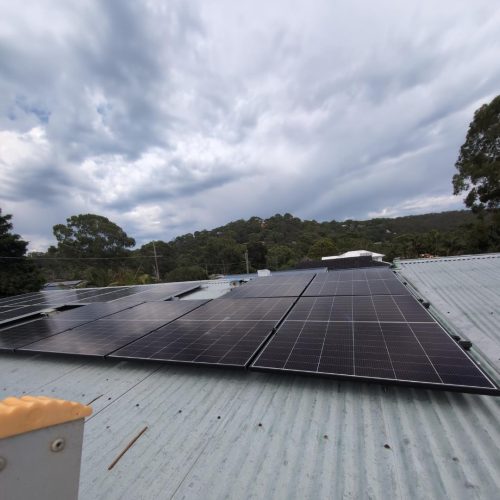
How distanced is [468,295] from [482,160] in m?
25.4

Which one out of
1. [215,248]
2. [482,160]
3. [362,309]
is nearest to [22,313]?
[362,309]

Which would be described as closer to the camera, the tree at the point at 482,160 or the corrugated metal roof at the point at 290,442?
the corrugated metal roof at the point at 290,442

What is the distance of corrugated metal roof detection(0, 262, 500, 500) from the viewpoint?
228 cm

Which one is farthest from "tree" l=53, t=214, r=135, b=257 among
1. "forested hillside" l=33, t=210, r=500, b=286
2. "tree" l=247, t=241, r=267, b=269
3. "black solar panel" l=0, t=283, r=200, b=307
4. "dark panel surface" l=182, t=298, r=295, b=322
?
"dark panel surface" l=182, t=298, r=295, b=322

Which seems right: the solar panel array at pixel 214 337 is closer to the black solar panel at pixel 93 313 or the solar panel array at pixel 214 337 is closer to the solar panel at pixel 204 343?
the solar panel at pixel 204 343

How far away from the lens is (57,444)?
4.23 feet

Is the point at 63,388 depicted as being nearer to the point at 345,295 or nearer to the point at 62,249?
the point at 345,295

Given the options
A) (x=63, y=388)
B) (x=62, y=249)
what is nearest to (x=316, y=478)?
(x=63, y=388)

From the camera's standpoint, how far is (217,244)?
55.3 metres

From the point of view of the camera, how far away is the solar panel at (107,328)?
5441mm

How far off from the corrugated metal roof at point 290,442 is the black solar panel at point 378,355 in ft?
0.99

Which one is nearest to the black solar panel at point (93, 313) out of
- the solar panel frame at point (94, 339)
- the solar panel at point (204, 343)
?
the solar panel frame at point (94, 339)

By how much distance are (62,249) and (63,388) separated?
48483 mm

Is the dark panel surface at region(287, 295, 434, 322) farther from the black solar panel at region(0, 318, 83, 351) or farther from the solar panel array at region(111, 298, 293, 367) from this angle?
the black solar panel at region(0, 318, 83, 351)
